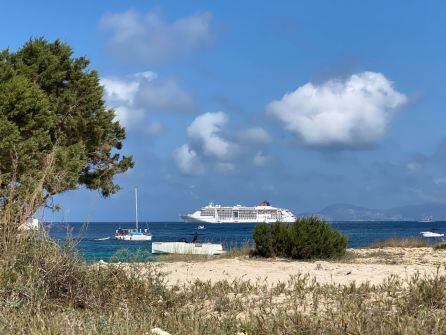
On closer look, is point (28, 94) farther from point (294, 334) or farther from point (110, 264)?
point (294, 334)

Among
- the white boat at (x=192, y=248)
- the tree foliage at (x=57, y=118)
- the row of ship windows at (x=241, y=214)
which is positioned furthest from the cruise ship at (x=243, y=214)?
the tree foliage at (x=57, y=118)

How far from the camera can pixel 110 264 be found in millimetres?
8711

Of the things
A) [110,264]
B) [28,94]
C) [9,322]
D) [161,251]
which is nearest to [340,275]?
[110,264]

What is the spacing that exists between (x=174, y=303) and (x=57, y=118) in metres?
13.7

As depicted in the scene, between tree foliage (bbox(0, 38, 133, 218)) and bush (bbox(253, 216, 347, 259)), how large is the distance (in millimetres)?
6209

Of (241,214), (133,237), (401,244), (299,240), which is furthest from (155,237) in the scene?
(299,240)

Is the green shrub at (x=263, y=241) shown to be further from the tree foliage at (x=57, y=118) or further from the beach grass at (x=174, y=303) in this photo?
the beach grass at (x=174, y=303)

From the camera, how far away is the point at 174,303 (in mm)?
7980

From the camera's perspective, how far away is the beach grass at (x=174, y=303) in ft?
18.6

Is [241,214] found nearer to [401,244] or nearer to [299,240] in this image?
[401,244]

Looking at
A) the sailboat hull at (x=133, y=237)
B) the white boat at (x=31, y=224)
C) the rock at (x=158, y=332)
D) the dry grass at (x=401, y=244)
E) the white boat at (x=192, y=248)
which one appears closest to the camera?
the rock at (x=158, y=332)

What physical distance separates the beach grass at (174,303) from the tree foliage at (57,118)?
29.0 feet

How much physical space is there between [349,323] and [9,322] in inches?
128

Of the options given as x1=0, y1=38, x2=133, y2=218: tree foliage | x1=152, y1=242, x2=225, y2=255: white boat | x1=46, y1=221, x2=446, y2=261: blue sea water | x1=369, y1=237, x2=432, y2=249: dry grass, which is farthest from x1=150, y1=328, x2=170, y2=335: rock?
x1=369, y1=237, x2=432, y2=249: dry grass
